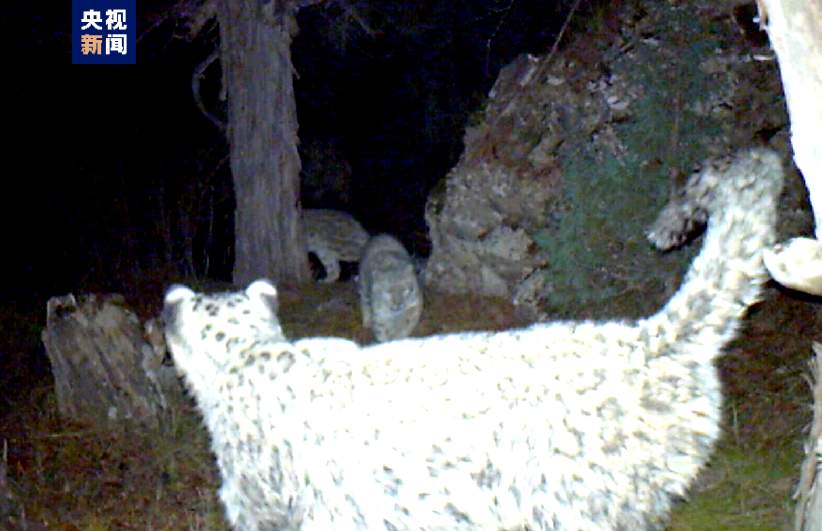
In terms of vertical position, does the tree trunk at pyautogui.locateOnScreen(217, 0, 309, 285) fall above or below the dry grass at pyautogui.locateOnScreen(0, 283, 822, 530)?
above

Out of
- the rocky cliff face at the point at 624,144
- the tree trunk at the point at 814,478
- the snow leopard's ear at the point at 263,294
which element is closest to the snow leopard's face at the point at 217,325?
the snow leopard's ear at the point at 263,294

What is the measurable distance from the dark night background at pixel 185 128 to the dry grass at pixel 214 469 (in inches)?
151

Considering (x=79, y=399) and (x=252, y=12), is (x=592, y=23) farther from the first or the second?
(x=79, y=399)

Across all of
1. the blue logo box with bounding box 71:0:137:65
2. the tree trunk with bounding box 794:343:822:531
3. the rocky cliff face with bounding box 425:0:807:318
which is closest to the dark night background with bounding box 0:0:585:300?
the blue logo box with bounding box 71:0:137:65

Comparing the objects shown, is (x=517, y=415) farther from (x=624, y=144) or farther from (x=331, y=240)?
(x=331, y=240)

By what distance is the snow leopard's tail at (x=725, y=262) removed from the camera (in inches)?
163

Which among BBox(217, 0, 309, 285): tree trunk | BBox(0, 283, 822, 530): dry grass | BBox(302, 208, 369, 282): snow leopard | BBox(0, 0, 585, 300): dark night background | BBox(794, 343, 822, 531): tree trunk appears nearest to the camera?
BBox(794, 343, 822, 531): tree trunk

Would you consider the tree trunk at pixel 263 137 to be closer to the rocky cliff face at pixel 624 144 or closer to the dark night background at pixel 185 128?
the dark night background at pixel 185 128

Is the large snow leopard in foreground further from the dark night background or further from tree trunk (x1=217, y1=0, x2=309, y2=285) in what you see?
the dark night background

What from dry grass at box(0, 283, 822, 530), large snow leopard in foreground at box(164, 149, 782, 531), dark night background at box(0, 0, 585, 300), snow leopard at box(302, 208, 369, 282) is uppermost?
dark night background at box(0, 0, 585, 300)

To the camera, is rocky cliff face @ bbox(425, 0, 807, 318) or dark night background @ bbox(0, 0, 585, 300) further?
dark night background @ bbox(0, 0, 585, 300)

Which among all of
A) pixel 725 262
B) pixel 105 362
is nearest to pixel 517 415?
pixel 725 262

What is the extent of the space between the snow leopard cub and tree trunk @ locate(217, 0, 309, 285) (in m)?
1.47

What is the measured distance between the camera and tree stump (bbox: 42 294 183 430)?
8.41 meters
